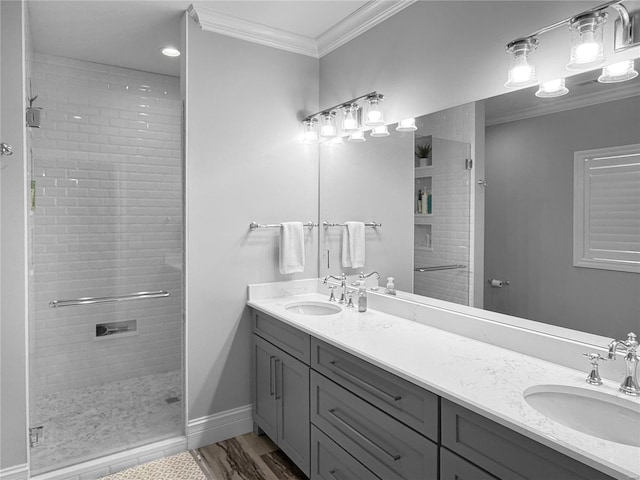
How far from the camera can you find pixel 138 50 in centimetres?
299

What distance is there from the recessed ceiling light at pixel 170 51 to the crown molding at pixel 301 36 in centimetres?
59

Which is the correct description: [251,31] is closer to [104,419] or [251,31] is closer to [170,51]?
[170,51]

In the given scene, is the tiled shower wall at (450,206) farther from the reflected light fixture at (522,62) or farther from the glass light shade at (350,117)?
the glass light shade at (350,117)

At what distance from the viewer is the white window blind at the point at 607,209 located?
1.37 m

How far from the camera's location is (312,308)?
8.80 feet

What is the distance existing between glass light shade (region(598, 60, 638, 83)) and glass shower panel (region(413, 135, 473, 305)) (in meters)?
0.58

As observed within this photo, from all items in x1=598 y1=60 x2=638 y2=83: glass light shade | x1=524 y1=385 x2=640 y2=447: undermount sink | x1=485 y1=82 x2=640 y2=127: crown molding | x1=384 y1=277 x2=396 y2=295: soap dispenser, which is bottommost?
x1=524 y1=385 x2=640 y2=447: undermount sink

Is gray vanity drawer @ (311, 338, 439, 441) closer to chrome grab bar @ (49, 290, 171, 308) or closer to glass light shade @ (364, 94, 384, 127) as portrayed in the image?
glass light shade @ (364, 94, 384, 127)

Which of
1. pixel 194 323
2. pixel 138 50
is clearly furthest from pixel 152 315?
pixel 138 50

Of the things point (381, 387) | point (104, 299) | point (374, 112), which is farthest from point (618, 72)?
point (104, 299)

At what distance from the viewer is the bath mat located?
7.36ft

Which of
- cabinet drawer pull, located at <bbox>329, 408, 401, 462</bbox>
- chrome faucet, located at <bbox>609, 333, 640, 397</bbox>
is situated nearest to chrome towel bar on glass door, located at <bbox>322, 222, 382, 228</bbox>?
cabinet drawer pull, located at <bbox>329, 408, 401, 462</bbox>

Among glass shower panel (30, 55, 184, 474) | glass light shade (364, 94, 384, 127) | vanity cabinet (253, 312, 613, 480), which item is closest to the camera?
vanity cabinet (253, 312, 613, 480)

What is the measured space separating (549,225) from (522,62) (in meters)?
0.63
